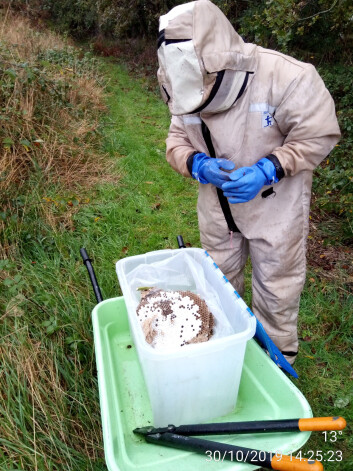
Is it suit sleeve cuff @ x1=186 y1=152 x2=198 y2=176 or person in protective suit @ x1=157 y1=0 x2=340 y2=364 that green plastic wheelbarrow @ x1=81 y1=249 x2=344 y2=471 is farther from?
suit sleeve cuff @ x1=186 y1=152 x2=198 y2=176

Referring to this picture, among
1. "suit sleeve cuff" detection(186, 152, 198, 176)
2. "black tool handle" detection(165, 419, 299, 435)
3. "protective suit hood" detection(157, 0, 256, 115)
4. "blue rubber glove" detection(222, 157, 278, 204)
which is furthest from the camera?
"suit sleeve cuff" detection(186, 152, 198, 176)

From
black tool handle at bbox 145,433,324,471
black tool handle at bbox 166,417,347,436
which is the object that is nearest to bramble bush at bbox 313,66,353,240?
black tool handle at bbox 166,417,347,436

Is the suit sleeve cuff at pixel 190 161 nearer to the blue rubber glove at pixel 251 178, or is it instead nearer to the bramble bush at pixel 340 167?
the blue rubber glove at pixel 251 178

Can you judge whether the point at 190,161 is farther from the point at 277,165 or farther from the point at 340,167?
the point at 340,167

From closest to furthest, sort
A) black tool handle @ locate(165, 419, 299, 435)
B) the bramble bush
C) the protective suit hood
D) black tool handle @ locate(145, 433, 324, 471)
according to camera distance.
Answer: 1. black tool handle @ locate(145, 433, 324, 471)
2. black tool handle @ locate(165, 419, 299, 435)
3. the protective suit hood
4. the bramble bush

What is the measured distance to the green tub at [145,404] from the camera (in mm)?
1193

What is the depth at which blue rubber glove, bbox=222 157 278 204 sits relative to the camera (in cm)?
150

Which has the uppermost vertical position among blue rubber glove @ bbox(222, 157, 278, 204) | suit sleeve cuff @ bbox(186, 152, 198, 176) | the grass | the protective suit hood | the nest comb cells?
the protective suit hood

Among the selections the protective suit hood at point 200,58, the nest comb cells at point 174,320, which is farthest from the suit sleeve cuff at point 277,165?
the nest comb cells at point 174,320

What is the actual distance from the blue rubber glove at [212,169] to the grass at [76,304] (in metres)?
1.15

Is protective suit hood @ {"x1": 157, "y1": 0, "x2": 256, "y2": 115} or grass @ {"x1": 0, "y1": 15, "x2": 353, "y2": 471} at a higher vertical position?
protective suit hood @ {"x1": 157, "y1": 0, "x2": 256, "y2": 115}

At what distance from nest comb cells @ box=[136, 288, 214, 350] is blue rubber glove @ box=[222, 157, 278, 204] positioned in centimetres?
54

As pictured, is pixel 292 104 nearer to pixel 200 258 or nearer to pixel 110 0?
pixel 200 258

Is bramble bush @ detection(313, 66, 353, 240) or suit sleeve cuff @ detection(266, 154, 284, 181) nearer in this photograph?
suit sleeve cuff @ detection(266, 154, 284, 181)
